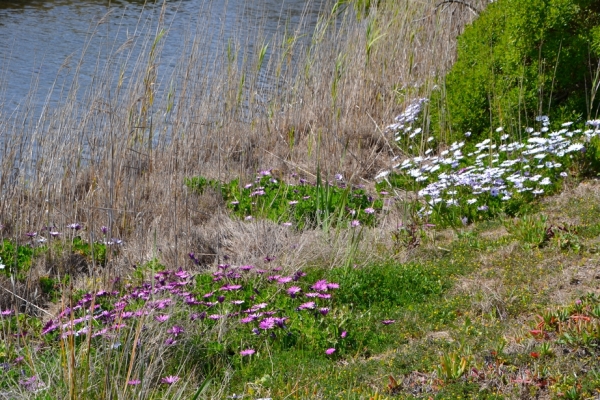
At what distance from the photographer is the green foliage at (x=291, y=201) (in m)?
5.64

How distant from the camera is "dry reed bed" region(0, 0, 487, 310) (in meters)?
5.26

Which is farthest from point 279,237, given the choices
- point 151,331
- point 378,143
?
point 378,143

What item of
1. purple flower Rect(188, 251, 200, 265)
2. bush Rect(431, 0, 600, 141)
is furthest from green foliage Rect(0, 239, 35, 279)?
bush Rect(431, 0, 600, 141)

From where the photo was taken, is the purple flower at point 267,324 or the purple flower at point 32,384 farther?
the purple flower at point 267,324

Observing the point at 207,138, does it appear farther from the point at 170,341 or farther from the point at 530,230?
the point at 170,341

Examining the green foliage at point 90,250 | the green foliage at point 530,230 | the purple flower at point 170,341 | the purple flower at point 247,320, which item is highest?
the green foliage at point 530,230

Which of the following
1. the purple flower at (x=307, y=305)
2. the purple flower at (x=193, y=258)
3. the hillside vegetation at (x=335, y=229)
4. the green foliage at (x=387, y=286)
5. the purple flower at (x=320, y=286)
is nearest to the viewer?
the hillside vegetation at (x=335, y=229)

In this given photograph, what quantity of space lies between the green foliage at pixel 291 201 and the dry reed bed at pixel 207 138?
17 centimetres

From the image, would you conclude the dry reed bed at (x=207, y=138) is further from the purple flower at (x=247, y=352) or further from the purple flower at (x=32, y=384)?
the purple flower at (x=32, y=384)

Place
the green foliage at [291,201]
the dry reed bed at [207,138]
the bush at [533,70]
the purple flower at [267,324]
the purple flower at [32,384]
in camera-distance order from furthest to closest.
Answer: the bush at [533,70], the green foliage at [291,201], the dry reed bed at [207,138], the purple flower at [267,324], the purple flower at [32,384]

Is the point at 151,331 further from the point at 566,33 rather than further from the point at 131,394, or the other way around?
the point at 566,33

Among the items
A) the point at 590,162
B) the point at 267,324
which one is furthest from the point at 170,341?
the point at 590,162

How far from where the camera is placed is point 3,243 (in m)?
5.19

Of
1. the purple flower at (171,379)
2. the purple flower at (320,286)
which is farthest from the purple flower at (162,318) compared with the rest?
the purple flower at (320,286)
